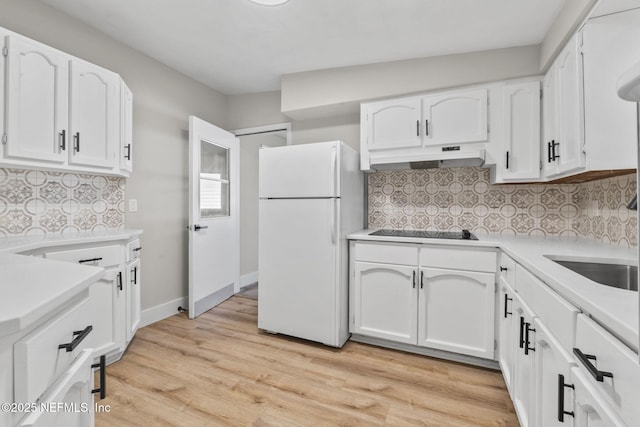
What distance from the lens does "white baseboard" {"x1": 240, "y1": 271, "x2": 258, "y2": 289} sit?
4275mm

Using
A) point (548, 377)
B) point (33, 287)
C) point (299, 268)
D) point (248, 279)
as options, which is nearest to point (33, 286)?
point (33, 287)

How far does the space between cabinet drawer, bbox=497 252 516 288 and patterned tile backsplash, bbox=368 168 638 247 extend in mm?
644

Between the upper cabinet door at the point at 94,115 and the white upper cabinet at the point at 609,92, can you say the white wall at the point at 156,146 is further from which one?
the white upper cabinet at the point at 609,92

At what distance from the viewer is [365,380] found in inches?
78.9

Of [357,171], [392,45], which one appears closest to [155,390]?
[357,171]

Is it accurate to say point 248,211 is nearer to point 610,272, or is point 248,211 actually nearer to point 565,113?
point 565,113

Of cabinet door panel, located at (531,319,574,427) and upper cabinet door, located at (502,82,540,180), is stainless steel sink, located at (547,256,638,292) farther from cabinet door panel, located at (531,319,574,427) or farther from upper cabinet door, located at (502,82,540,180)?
upper cabinet door, located at (502,82,540,180)

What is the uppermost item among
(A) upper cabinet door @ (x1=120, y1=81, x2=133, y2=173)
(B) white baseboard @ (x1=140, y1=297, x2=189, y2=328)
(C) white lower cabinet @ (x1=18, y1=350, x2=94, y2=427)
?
(A) upper cabinet door @ (x1=120, y1=81, x2=133, y2=173)

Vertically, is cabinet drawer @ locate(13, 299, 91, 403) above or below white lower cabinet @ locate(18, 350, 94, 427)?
above

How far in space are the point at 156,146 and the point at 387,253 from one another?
7.76 feet

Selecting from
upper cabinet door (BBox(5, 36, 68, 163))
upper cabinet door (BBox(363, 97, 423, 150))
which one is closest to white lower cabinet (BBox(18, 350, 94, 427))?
upper cabinet door (BBox(5, 36, 68, 163))

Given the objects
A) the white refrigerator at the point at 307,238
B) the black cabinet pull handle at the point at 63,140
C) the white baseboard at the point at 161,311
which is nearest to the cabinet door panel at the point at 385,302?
the white refrigerator at the point at 307,238

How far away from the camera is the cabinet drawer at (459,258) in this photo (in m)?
2.12

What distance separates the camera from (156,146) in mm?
2961
